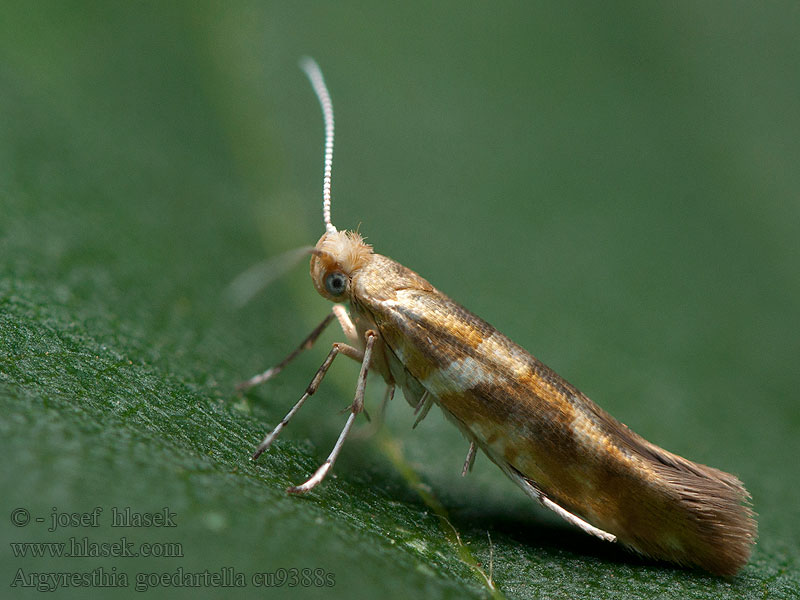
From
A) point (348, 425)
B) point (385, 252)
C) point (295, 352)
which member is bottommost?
point (348, 425)

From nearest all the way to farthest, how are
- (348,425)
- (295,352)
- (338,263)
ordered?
(348,425) < (338,263) < (295,352)

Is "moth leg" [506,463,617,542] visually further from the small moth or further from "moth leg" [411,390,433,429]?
"moth leg" [411,390,433,429]

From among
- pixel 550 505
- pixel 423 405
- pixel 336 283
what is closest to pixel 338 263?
pixel 336 283

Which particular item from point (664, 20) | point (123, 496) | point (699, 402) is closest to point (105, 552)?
point (123, 496)

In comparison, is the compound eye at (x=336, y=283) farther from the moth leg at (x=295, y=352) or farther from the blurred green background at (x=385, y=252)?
the blurred green background at (x=385, y=252)

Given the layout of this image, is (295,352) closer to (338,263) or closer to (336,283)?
(336,283)

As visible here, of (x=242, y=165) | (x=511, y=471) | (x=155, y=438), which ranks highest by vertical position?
(x=242, y=165)

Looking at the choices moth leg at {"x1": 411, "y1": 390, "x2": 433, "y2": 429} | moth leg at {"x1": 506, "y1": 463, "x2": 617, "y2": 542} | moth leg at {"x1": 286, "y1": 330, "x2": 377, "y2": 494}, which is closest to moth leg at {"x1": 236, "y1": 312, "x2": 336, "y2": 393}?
moth leg at {"x1": 286, "y1": 330, "x2": 377, "y2": 494}

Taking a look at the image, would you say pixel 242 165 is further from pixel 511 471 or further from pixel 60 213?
pixel 511 471
